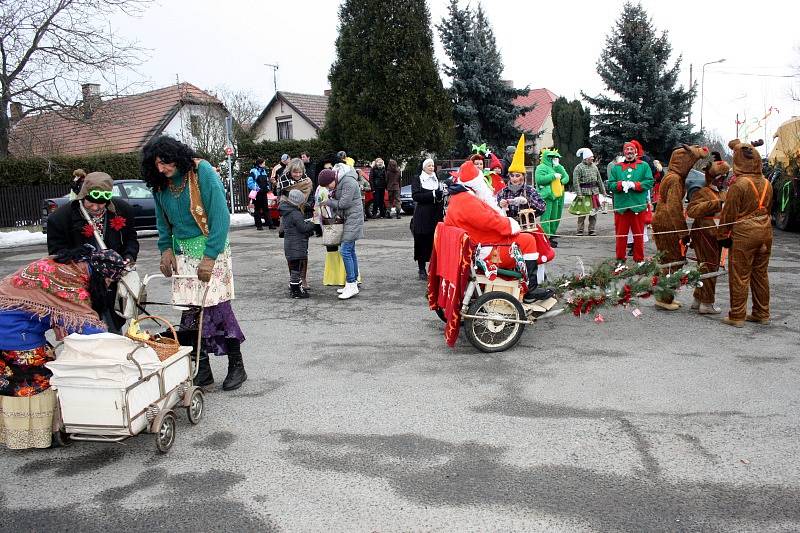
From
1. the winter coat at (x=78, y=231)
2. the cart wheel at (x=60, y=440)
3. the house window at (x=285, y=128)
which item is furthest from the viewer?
the house window at (x=285, y=128)

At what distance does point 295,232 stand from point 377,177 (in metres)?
11.6

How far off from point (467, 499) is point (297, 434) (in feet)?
4.64

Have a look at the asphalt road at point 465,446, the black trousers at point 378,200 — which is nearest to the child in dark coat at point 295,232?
the asphalt road at point 465,446

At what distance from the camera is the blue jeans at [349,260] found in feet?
29.8

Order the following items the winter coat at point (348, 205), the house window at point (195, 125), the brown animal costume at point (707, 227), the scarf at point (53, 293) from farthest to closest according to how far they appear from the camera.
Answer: the house window at point (195, 125)
the winter coat at point (348, 205)
the brown animal costume at point (707, 227)
the scarf at point (53, 293)

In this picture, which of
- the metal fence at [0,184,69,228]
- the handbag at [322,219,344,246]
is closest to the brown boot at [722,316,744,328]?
the handbag at [322,219,344,246]

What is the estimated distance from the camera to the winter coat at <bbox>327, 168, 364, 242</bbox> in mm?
8992

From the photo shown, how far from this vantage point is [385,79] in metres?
24.9

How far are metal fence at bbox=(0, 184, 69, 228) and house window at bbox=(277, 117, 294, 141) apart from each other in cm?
1986

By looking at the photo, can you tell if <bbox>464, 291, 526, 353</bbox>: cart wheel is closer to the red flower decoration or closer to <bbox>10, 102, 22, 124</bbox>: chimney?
the red flower decoration

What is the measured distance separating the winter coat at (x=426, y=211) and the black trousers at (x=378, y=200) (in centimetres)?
1111

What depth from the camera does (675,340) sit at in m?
6.77

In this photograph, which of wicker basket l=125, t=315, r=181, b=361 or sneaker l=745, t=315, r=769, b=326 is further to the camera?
sneaker l=745, t=315, r=769, b=326

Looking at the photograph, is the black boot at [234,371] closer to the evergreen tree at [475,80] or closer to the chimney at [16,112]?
the chimney at [16,112]
